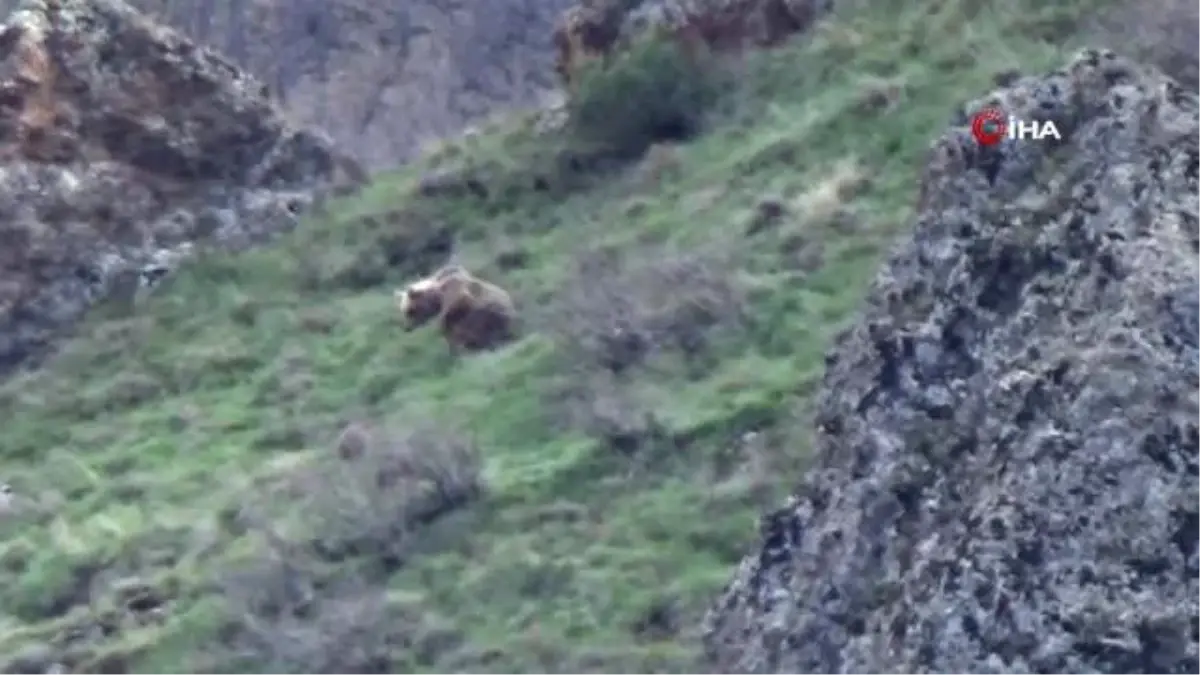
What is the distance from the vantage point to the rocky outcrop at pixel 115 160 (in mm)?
20062

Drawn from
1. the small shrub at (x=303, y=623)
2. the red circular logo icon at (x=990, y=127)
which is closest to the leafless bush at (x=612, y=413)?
the small shrub at (x=303, y=623)

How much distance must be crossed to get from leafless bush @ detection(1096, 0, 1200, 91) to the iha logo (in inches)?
240

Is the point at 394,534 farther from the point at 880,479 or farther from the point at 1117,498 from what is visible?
the point at 1117,498

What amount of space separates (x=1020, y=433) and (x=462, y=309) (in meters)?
10.3

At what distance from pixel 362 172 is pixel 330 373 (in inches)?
250

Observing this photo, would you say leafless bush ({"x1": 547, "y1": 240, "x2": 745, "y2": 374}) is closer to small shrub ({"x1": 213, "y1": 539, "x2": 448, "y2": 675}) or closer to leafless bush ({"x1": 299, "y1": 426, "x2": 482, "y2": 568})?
leafless bush ({"x1": 299, "y1": 426, "x2": 482, "y2": 568})

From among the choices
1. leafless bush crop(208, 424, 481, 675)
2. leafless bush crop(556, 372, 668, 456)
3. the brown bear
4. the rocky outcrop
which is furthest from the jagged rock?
leafless bush crop(208, 424, 481, 675)

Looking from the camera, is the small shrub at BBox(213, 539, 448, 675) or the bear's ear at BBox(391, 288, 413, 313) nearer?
the small shrub at BBox(213, 539, 448, 675)

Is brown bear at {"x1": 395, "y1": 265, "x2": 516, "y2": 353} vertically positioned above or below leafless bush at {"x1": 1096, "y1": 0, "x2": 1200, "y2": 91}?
below

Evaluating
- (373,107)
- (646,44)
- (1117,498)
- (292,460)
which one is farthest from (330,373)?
(373,107)

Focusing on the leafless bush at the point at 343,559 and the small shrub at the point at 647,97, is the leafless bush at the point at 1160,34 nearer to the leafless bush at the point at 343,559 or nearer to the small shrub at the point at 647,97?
the small shrub at the point at 647,97

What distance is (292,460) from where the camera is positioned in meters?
14.5

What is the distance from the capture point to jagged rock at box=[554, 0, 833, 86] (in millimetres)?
20672

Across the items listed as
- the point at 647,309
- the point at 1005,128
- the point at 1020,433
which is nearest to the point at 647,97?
the point at 647,309
